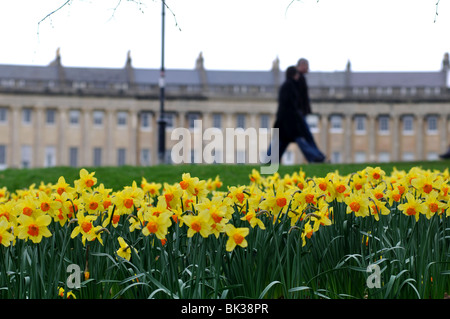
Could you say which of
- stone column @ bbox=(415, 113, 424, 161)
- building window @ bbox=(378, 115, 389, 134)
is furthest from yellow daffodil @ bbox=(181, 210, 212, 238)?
stone column @ bbox=(415, 113, 424, 161)

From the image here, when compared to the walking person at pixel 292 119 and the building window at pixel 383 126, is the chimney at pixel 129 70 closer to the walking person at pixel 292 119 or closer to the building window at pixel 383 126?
the building window at pixel 383 126

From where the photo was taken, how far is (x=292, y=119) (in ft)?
53.8

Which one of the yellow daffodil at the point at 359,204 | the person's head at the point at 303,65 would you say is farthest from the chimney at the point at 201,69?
the yellow daffodil at the point at 359,204

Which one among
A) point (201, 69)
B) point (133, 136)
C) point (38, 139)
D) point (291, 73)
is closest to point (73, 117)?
point (38, 139)

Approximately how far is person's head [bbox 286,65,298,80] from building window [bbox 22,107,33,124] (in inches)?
2261

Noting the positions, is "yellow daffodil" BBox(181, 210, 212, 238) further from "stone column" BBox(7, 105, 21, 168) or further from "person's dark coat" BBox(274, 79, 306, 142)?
"stone column" BBox(7, 105, 21, 168)

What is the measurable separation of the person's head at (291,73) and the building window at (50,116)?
57152 millimetres

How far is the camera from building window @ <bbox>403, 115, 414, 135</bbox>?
7169cm

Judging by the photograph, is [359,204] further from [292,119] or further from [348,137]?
[348,137]

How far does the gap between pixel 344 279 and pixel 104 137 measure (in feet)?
221

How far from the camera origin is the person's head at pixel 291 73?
15.7 metres

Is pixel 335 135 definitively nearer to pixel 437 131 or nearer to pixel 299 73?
pixel 437 131

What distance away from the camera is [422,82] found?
7250 cm
